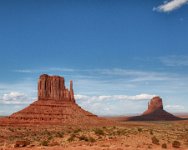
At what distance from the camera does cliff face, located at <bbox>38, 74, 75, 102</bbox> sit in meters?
131

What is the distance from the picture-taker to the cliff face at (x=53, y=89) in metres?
131

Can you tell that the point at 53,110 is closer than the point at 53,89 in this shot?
Yes

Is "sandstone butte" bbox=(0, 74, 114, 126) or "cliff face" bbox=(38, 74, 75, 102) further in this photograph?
"cliff face" bbox=(38, 74, 75, 102)

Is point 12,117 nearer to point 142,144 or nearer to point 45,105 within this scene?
point 45,105

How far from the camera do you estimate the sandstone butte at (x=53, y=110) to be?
10957cm

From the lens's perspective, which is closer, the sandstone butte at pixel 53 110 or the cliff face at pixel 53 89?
the sandstone butte at pixel 53 110

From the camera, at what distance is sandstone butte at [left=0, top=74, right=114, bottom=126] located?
10957cm

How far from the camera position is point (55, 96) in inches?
5212

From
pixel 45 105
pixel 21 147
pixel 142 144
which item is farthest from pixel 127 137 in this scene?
pixel 45 105

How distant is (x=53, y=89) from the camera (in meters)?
132

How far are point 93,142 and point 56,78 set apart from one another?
4215 inches

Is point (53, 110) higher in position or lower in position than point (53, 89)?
lower

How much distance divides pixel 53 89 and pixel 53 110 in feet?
49.7

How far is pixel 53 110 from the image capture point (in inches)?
4688
